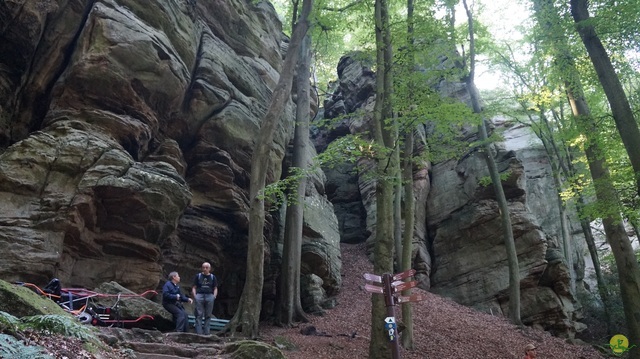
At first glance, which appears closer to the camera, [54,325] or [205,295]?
[54,325]

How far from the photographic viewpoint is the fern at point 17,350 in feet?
11.9

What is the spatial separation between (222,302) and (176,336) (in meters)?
6.47

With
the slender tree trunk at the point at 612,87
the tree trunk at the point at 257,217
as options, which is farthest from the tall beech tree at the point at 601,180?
the tree trunk at the point at 257,217

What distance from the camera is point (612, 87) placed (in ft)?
32.7

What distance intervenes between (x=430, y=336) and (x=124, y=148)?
33.7 feet

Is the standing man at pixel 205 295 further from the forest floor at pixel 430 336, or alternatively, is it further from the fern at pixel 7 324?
the fern at pixel 7 324

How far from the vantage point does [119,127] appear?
11.9 metres

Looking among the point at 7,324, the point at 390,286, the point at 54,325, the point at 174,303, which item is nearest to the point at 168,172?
the point at 174,303

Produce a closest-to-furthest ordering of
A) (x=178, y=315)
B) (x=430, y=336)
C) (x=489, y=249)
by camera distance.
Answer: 1. (x=178, y=315)
2. (x=430, y=336)
3. (x=489, y=249)

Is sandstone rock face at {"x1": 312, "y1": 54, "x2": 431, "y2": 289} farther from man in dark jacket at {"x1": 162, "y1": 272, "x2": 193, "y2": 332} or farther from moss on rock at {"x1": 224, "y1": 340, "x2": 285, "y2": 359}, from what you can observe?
moss on rock at {"x1": 224, "y1": 340, "x2": 285, "y2": 359}

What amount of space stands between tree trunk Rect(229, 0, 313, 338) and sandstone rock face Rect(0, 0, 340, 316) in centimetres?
207

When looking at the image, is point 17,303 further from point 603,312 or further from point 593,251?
point 603,312

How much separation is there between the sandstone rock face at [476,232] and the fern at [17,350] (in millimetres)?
16812

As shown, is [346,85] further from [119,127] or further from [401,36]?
[119,127]
